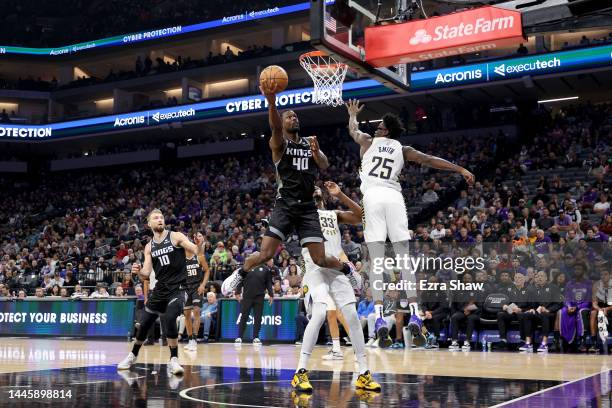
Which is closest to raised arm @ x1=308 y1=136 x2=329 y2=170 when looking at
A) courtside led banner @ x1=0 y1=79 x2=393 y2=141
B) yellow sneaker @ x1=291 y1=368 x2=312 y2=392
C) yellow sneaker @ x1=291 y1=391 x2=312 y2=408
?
yellow sneaker @ x1=291 y1=368 x2=312 y2=392

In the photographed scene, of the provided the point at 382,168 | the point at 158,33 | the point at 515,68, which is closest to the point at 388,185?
the point at 382,168

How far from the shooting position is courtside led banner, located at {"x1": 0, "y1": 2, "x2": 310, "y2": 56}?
110ft

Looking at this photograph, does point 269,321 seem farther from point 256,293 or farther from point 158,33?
point 158,33

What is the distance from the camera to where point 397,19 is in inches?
397

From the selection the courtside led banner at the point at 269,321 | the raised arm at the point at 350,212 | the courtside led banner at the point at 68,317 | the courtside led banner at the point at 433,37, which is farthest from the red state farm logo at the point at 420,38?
the courtside led banner at the point at 68,317

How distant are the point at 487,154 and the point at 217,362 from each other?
1682 cm

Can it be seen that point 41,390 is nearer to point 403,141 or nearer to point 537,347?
point 537,347

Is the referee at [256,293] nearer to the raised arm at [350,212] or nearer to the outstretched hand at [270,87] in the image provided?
the raised arm at [350,212]

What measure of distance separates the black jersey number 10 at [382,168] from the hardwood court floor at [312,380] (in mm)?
2267

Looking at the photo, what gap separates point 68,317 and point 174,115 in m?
16.1

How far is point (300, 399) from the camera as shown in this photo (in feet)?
19.7

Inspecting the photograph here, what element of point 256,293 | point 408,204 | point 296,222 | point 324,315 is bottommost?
point 324,315

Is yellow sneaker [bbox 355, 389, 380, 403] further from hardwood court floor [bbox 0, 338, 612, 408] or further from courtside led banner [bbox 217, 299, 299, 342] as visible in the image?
courtside led banner [bbox 217, 299, 299, 342]

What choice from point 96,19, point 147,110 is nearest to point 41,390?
point 147,110
